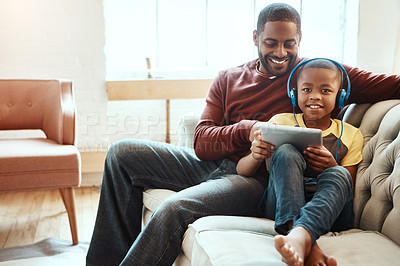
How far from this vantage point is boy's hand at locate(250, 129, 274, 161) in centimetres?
149

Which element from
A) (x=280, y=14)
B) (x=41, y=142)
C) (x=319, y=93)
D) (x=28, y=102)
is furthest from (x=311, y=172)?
(x=28, y=102)

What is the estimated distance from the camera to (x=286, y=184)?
132cm

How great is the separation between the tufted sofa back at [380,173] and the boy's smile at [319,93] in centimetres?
17

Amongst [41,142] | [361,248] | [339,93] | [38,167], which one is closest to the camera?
[361,248]

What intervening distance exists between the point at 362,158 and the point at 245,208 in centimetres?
44

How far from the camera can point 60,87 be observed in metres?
2.62

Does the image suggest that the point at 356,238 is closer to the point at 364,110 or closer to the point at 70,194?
the point at 364,110

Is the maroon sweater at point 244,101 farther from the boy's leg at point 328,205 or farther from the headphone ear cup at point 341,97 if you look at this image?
the boy's leg at point 328,205

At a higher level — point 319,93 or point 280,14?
point 280,14

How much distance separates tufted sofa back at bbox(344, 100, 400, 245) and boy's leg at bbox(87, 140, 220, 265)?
1.84 ft

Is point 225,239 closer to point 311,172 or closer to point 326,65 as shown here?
point 311,172

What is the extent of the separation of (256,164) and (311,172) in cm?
20

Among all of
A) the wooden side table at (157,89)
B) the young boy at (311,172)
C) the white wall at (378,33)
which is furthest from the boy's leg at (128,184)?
the white wall at (378,33)

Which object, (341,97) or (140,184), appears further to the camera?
(140,184)
